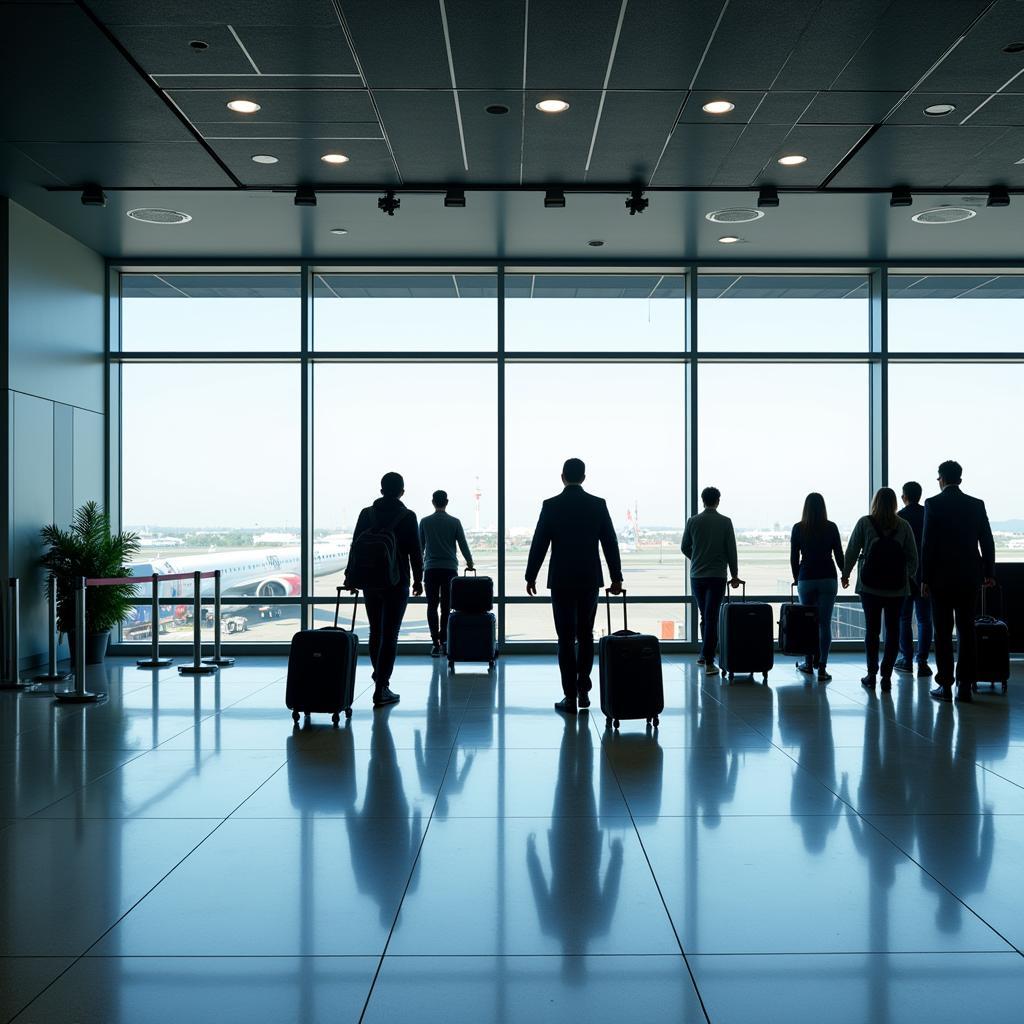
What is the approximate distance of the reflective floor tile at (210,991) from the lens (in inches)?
119

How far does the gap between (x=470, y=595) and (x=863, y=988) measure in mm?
7945

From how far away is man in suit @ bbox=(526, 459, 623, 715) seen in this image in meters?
8.27

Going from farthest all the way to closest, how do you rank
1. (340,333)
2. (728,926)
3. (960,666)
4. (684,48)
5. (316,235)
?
1. (340,333)
2. (316,235)
3. (960,666)
4. (684,48)
5. (728,926)

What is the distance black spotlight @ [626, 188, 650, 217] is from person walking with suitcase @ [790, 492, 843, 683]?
3312mm

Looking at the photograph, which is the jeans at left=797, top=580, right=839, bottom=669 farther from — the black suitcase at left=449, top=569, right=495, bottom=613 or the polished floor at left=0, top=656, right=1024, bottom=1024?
the black suitcase at left=449, top=569, right=495, bottom=613

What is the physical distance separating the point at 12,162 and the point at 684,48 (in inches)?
237

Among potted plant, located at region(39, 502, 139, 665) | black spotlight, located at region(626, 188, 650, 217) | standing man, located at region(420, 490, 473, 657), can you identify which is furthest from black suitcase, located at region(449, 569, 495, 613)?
black spotlight, located at region(626, 188, 650, 217)

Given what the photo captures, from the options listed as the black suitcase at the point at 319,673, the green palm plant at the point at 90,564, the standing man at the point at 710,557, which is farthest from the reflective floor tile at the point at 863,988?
the green palm plant at the point at 90,564

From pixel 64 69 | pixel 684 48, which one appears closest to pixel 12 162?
pixel 64 69

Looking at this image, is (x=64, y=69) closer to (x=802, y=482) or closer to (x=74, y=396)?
(x=74, y=396)

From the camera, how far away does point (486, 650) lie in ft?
36.1

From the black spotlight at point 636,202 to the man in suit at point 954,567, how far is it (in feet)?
11.9

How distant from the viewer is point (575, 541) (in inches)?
327

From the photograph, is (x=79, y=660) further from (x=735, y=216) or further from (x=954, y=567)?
(x=735, y=216)
